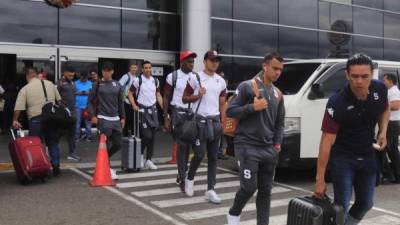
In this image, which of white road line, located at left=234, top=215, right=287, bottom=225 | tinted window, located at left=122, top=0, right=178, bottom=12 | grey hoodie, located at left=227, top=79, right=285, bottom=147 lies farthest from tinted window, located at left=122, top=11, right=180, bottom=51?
grey hoodie, located at left=227, top=79, right=285, bottom=147

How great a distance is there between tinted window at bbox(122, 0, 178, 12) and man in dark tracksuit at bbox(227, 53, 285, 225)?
12.0m

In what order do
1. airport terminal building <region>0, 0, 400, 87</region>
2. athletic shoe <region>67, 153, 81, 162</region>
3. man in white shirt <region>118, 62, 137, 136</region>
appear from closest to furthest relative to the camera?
athletic shoe <region>67, 153, 81, 162</region> → man in white shirt <region>118, 62, 137, 136</region> → airport terminal building <region>0, 0, 400, 87</region>

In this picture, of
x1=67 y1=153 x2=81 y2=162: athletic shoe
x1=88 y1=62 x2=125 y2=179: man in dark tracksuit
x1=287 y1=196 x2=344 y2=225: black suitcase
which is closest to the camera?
x1=287 y1=196 x2=344 y2=225: black suitcase

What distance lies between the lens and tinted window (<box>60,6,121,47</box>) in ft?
49.6

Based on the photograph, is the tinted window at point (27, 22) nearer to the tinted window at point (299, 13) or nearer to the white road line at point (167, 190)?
the white road line at point (167, 190)

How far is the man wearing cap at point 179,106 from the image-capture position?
7293 millimetres

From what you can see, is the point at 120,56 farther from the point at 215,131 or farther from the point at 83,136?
the point at 215,131

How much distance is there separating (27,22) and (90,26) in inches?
73.3

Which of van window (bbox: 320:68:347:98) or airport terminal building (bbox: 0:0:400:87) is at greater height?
airport terminal building (bbox: 0:0:400:87)

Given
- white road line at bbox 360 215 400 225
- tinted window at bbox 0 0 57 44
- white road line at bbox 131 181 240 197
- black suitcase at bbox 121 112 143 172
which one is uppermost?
tinted window at bbox 0 0 57 44

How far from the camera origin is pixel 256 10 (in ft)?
62.4

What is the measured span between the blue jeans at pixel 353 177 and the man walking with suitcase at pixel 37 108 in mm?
5538

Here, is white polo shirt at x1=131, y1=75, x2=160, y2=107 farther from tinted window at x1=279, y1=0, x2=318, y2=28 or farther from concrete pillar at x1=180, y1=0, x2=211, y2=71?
tinted window at x1=279, y1=0, x2=318, y2=28

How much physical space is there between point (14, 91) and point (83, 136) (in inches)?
99.5
